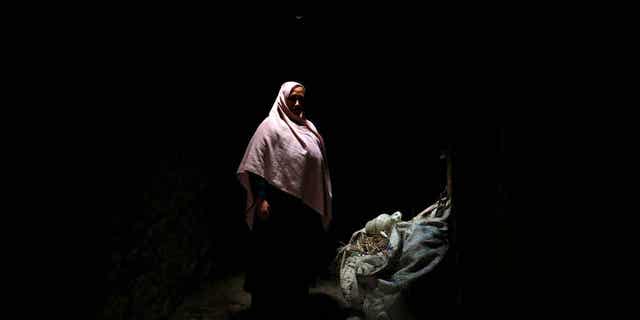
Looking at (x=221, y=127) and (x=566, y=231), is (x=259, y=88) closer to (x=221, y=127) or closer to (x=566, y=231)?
(x=221, y=127)

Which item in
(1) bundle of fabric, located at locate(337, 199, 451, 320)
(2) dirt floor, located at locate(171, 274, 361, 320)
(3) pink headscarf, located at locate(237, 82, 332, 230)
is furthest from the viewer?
(2) dirt floor, located at locate(171, 274, 361, 320)

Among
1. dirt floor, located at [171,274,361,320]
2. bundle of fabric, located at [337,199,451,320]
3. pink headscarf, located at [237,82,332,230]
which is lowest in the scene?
dirt floor, located at [171,274,361,320]

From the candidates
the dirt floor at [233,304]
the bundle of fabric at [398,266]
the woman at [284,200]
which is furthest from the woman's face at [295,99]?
the dirt floor at [233,304]

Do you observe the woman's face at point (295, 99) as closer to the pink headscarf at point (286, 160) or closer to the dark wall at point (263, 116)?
the pink headscarf at point (286, 160)

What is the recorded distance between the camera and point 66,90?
164cm

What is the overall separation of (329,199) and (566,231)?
1843 mm

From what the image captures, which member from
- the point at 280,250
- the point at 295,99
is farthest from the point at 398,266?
the point at 295,99

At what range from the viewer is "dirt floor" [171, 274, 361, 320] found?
2955mm

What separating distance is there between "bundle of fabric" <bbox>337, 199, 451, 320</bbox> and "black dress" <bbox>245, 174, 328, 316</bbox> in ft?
1.41

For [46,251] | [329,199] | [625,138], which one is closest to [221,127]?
[329,199]

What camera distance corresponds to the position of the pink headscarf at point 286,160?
2.63 metres

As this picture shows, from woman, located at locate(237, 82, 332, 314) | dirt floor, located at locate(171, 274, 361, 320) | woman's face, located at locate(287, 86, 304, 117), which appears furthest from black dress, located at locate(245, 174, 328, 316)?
woman's face, located at locate(287, 86, 304, 117)

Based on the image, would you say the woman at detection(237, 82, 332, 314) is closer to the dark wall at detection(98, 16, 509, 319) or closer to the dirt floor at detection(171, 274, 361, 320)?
the dirt floor at detection(171, 274, 361, 320)

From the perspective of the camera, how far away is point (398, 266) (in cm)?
255
